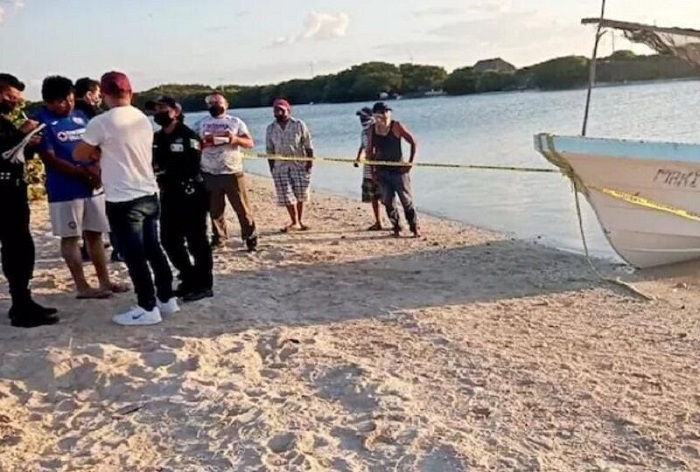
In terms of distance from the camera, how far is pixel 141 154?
5730 millimetres

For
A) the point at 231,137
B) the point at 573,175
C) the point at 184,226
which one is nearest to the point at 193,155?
the point at 184,226

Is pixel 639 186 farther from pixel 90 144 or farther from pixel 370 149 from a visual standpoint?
pixel 90 144

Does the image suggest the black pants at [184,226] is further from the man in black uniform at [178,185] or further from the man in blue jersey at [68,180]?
the man in blue jersey at [68,180]

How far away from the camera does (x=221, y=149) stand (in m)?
8.41

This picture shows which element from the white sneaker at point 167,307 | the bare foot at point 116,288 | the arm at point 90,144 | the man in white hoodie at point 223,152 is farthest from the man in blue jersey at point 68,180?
the man in white hoodie at point 223,152

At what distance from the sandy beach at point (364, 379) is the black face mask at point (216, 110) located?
1.52 meters

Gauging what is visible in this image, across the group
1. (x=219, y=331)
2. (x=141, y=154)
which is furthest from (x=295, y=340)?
(x=141, y=154)

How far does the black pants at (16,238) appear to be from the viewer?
5785 mm

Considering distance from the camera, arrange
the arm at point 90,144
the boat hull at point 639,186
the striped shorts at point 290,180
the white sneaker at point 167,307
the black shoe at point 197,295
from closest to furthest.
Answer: the arm at point 90,144
the white sneaker at point 167,307
the black shoe at point 197,295
the boat hull at point 639,186
the striped shorts at point 290,180

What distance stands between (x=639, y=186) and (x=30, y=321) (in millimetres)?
5448

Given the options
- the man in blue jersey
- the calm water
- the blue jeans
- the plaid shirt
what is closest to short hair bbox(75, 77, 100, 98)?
the man in blue jersey

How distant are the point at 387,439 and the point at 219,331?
7.09ft

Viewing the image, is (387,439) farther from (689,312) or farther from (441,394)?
(689,312)

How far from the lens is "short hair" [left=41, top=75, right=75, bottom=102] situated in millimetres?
6047
